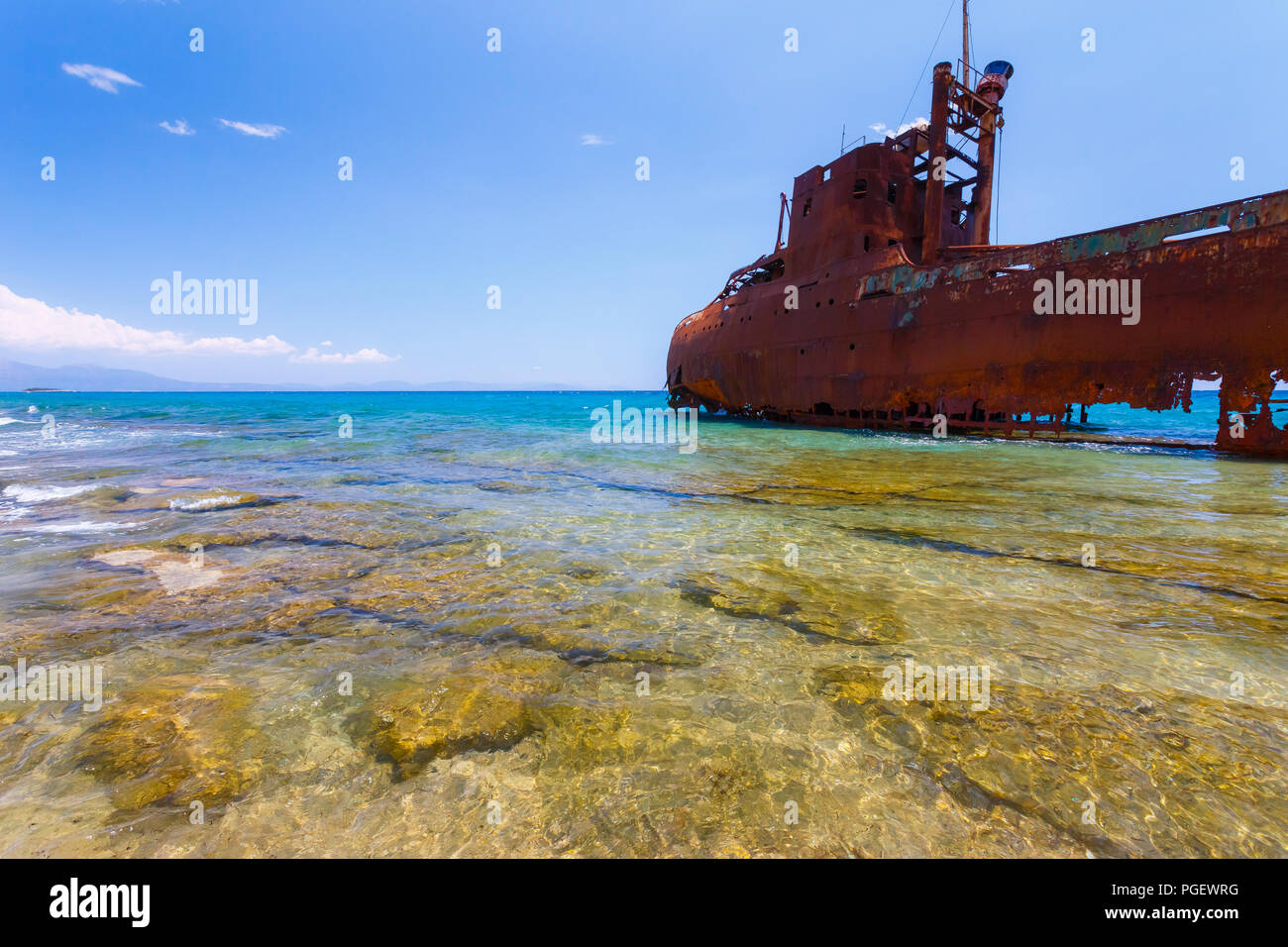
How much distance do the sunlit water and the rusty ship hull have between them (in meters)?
7.45

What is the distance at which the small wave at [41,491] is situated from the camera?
7574 millimetres

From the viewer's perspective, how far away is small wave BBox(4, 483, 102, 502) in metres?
7.57

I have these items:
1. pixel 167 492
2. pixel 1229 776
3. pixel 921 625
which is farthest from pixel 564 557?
pixel 167 492

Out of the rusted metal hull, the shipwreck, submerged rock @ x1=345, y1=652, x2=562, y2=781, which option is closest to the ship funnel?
the shipwreck

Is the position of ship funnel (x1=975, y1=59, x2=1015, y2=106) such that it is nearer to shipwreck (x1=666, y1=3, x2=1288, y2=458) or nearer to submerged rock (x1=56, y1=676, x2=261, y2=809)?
shipwreck (x1=666, y1=3, x2=1288, y2=458)

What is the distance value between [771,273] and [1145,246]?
12.6 m

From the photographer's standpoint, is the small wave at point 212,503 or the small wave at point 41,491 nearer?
the small wave at point 212,503

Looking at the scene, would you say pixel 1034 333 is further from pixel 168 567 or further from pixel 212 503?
pixel 212 503

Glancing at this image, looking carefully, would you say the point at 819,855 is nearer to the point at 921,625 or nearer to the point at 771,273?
the point at 921,625

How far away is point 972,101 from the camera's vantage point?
16.8 m

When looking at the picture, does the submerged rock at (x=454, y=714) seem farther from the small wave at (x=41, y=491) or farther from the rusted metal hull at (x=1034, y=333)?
the rusted metal hull at (x=1034, y=333)

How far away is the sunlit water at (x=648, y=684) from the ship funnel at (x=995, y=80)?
55.8 feet

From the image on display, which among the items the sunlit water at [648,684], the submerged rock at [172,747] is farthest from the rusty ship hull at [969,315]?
the submerged rock at [172,747]
